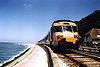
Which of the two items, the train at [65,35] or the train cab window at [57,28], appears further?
the train cab window at [57,28]

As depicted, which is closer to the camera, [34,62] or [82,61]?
[82,61]

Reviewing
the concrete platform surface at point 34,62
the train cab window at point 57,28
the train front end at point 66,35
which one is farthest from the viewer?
the train cab window at point 57,28

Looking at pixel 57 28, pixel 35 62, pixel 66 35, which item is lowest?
pixel 35 62

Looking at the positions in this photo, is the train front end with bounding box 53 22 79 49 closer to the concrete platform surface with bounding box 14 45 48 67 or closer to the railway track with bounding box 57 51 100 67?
the concrete platform surface with bounding box 14 45 48 67

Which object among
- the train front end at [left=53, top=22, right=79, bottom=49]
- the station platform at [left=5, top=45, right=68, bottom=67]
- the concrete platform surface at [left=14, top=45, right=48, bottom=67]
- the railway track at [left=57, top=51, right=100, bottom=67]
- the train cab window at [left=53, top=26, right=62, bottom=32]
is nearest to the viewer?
the railway track at [left=57, top=51, right=100, bottom=67]

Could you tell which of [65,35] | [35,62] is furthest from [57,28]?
[35,62]

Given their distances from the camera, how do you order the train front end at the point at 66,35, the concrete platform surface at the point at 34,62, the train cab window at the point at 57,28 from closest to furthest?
the concrete platform surface at the point at 34,62, the train front end at the point at 66,35, the train cab window at the point at 57,28

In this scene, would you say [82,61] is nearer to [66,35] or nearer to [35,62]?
[35,62]

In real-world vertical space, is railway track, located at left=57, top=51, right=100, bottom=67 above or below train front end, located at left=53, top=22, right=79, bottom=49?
below

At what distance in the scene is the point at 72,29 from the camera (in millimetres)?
22188

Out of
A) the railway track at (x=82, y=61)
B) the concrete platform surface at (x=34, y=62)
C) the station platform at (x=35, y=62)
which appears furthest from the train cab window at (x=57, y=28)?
the railway track at (x=82, y=61)

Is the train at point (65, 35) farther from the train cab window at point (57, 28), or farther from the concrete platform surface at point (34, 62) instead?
the concrete platform surface at point (34, 62)

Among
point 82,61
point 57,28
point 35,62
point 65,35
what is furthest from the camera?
point 57,28

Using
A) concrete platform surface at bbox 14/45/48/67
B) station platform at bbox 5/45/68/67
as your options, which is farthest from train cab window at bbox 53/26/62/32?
station platform at bbox 5/45/68/67
